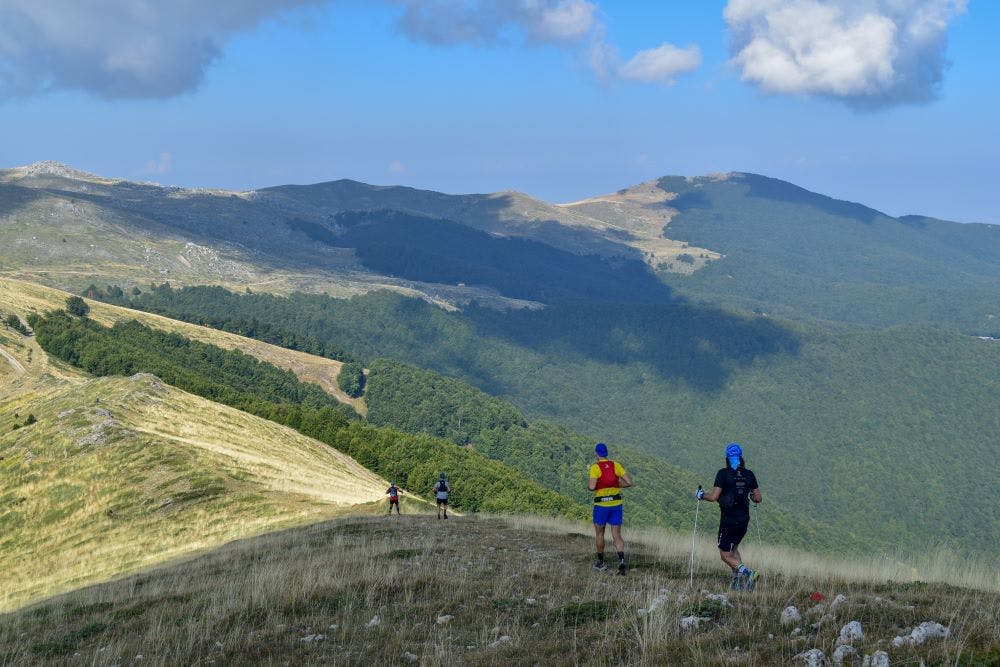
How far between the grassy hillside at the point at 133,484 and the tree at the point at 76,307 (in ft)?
278

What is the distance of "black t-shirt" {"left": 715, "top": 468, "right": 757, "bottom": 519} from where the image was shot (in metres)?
15.9

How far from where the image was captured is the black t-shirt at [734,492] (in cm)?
1588

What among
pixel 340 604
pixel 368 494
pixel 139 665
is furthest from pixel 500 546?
pixel 368 494

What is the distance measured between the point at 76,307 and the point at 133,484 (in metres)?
117

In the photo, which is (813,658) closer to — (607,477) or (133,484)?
(607,477)

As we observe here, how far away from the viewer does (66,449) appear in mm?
44469

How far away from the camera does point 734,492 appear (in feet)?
52.3

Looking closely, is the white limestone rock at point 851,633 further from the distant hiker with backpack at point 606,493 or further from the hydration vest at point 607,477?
the hydration vest at point 607,477

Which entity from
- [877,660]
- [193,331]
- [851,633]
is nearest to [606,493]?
[851,633]

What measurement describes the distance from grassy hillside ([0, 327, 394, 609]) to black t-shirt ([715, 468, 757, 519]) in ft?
69.3

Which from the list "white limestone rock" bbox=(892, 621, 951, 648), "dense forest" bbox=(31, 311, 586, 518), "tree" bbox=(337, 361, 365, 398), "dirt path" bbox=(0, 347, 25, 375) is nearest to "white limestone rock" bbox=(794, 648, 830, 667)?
"white limestone rock" bbox=(892, 621, 951, 648)

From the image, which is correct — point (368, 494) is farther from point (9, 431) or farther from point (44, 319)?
point (44, 319)

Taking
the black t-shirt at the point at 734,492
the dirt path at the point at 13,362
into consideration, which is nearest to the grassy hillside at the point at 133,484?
the dirt path at the point at 13,362

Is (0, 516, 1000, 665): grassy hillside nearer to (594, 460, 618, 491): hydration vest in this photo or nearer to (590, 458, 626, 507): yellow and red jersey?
(590, 458, 626, 507): yellow and red jersey
